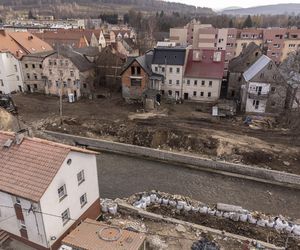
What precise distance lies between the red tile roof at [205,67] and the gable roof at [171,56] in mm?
2357

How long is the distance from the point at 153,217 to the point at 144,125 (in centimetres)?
1729

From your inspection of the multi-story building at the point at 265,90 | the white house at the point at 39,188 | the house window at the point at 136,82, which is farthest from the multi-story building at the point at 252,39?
the white house at the point at 39,188

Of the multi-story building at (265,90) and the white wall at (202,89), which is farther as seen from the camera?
the white wall at (202,89)

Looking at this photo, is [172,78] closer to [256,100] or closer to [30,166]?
[256,100]

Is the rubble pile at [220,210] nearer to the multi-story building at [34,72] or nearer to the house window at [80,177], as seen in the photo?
the house window at [80,177]

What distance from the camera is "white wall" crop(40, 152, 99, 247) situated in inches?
631

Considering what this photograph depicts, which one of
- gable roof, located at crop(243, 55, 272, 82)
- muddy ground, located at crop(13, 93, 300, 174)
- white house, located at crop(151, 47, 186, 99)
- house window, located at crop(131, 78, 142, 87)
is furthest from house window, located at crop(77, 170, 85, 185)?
gable roof, located at crop(243, 55, 272, 82)

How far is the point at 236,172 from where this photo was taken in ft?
98.1

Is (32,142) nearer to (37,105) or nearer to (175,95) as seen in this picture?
(37,105)

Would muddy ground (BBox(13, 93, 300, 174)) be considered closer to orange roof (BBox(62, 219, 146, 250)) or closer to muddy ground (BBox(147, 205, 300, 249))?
muddy ground (BBox(147, 205, 300, 249))

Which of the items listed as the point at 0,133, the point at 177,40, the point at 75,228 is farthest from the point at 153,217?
the point at 177,40

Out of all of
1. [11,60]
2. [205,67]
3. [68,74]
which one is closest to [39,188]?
[68,74]

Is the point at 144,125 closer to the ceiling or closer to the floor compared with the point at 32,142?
closer to the floor

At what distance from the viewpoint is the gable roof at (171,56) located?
46.7 m
